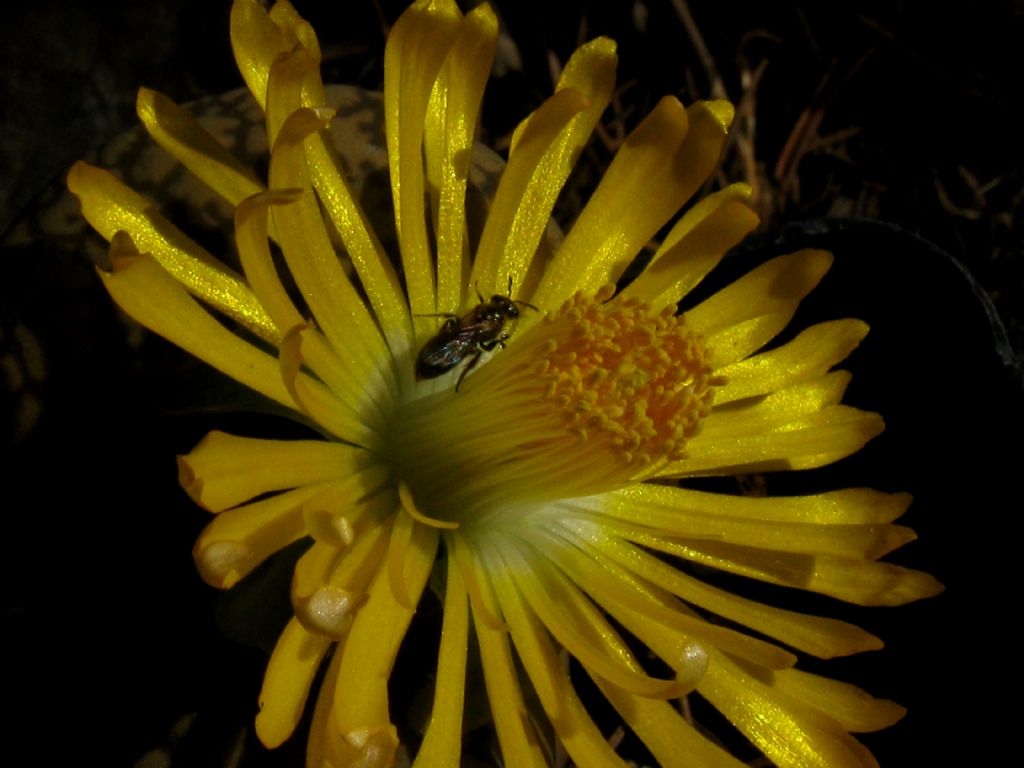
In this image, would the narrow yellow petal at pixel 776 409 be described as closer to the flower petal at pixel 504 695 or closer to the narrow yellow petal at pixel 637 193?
the narrow yellow petal at pixel 637 193

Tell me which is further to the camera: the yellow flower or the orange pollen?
the orange pollen

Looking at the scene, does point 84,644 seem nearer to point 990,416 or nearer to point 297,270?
point 297,270

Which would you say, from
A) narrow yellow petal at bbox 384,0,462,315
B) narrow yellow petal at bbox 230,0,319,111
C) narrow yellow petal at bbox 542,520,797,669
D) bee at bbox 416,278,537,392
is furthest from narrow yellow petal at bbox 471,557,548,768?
narrow yellow petal at bbox 230,0,319,111

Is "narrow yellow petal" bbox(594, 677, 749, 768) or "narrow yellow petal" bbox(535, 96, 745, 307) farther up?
"narrow yellow petal" bbox(535, 96, 745, 307)

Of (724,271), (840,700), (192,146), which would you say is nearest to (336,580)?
Result: (192,146)

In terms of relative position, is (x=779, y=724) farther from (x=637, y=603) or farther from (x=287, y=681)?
(x=287, y=681)

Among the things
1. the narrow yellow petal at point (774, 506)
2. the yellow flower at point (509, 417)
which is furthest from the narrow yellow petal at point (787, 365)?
the narrow yellow petal at point (774, 506)

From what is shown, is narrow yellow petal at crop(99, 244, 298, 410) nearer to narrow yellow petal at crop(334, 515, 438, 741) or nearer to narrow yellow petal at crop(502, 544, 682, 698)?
narrow yellow petal at crop(334, 515, 438, 741)
